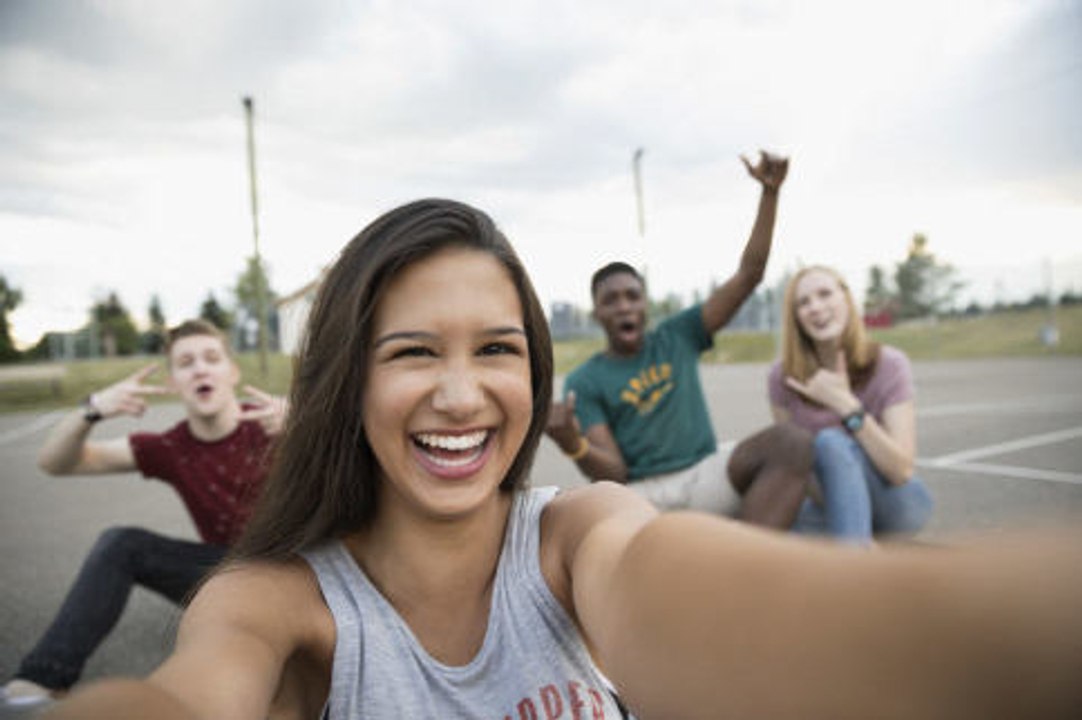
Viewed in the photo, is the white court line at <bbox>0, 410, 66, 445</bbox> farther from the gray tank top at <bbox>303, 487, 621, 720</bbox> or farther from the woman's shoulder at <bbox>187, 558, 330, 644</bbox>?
the gray tank top at <bbox>303, 487, 621, 720</bbox>

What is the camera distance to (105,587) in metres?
2.88

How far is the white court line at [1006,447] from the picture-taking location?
22.2 feet

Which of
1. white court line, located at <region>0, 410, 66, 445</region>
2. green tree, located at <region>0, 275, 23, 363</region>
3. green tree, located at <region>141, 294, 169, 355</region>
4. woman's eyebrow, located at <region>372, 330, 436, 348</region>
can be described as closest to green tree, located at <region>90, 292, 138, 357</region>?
green tree, located at <region>141, 294, 169, 355</region>

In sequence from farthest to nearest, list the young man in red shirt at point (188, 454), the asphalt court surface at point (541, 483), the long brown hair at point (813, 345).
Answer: the long brown hair at point (813, 345), the asphalt court surface at point (541, 483), the young man in red shirt at point (188, 454)

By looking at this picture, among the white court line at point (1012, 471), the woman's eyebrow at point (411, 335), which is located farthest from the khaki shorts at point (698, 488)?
the white court line at point (1012, 471)

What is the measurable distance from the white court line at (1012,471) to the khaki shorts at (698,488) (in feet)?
11.7

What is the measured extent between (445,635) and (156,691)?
26.3 inches

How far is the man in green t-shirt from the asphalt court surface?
3.33 feet

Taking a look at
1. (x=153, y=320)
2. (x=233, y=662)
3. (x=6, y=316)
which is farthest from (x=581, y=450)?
(x=153, y=320)

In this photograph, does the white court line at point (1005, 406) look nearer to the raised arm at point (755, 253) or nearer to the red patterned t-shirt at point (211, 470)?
the raised arm at point (755, 253)

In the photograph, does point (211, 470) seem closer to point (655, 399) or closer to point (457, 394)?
point (457, 394)

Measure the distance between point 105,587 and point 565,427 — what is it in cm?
234

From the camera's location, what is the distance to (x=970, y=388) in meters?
13.9

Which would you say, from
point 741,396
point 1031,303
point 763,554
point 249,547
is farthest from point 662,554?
point 1031,303
